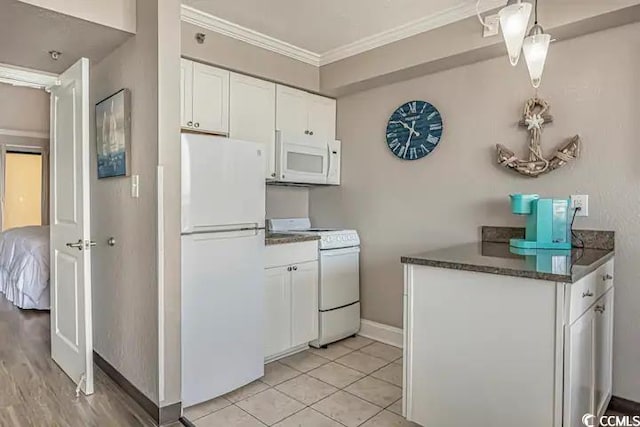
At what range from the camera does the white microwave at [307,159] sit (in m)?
3.29

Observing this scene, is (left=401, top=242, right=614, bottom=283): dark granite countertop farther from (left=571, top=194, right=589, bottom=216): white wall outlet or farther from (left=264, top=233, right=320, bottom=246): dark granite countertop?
(left=264, top=233, right=320, bottom=246): dark granite countertop

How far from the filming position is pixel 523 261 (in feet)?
5.92

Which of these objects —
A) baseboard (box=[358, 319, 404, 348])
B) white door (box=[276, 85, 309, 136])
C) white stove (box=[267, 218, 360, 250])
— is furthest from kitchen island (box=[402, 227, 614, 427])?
white door (box=[276, 85, 309, 136])

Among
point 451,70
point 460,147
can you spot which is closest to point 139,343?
point 460,147

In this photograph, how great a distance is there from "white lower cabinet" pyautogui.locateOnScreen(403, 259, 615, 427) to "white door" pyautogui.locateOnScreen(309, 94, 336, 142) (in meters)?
2.01

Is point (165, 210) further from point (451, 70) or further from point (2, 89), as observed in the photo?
point (2, 89)

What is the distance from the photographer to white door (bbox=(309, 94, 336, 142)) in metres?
3.60

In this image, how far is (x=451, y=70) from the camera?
2988 millimetres

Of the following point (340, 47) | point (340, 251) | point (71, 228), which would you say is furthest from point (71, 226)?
point (340, 47)

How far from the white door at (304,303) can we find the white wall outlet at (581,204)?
1.78 metres

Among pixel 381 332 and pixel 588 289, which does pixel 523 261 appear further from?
pixel 381 332

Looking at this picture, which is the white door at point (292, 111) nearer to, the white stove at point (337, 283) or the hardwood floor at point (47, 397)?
the white stove at point (337, 283)

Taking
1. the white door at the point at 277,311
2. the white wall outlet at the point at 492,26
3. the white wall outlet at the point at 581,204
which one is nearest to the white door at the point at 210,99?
the white door at the point at 277,311

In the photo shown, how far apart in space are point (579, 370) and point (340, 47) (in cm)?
271
